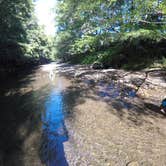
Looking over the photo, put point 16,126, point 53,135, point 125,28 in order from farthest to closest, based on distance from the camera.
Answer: point 125,28 → point 16,126 → point 53,135

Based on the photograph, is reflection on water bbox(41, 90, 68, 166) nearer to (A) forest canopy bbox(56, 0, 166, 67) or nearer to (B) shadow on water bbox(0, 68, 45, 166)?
(B) shadow on water bbox(0, 68, 45, 166)

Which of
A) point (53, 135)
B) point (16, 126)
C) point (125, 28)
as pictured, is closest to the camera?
point (53, 135)

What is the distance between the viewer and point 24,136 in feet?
14.6

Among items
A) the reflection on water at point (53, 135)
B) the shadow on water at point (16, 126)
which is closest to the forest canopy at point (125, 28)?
the reflection on water at point (53, 135)

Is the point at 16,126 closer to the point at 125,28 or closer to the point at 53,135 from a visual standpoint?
the point at 53,135

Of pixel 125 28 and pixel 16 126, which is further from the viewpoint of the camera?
pixel 125 28

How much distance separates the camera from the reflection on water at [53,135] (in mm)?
3457

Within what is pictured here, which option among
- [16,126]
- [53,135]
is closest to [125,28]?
[53,135]

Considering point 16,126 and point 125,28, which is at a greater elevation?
point 125,28

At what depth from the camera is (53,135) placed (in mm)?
4414

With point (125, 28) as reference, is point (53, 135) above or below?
below

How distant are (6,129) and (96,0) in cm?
539

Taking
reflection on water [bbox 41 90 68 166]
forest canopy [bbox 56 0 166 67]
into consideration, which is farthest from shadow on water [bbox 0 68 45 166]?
forest canopy [bbox 56 0 166 67]

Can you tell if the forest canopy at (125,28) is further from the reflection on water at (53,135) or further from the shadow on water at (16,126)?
the shadow on water at (16,126)
